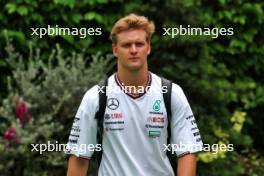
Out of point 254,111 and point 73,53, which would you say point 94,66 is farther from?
point 254,111

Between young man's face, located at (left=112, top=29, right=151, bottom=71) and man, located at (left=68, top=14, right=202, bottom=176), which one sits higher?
young man's face, located at (left=112, top=29, right=151, bottom=71)

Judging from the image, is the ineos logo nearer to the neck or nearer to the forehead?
the neck

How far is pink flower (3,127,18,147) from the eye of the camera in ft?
23.6

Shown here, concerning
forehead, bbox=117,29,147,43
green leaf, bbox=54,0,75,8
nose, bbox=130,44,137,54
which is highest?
green leaf, bbox=54,0,75,8

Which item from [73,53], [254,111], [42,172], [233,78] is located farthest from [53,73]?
[254,111]

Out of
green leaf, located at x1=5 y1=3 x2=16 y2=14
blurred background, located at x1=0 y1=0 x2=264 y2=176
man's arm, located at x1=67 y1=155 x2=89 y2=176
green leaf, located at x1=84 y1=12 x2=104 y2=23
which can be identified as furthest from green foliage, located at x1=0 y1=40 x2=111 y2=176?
man's arm, located at x1=67 y1=155 x2=89 y2=176

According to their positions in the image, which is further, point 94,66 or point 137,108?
point 94,66

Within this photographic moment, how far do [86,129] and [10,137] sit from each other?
287cm

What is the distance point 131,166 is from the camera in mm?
4438

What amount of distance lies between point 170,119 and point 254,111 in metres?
5.39

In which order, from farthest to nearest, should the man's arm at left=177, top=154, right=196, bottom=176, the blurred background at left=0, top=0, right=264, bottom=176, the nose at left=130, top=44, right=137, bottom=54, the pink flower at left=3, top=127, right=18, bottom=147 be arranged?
1. the blurred background at left=0, top=0, right=264, bottom=176
2. the pink flower at left=3, top=127, right=18, bottom=147
3. the man's arm at left=177, top=154, right=196, bottom=176
4. the nose at left=130, top=44, right=137, bottom=54

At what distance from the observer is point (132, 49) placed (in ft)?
14.4

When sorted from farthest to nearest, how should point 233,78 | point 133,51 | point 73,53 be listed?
point 233,78
point 73,53
point 133,51

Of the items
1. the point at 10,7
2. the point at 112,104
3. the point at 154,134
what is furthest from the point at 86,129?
the point at 10,7
